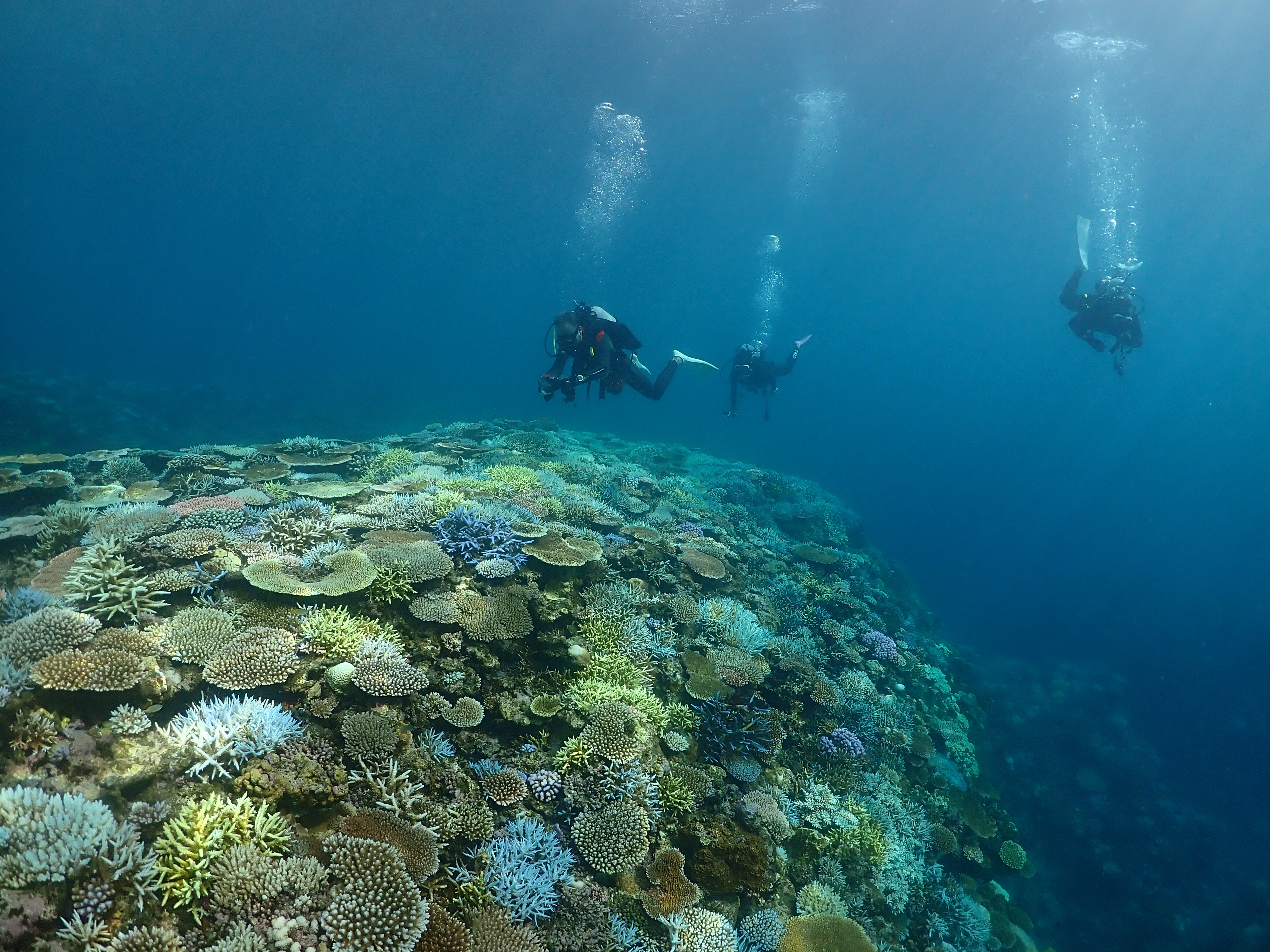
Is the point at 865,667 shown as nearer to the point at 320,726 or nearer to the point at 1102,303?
the point at 320,726

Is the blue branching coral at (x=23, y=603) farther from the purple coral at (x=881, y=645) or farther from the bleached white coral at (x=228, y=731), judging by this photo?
the purple coral at (x=881, y=645)

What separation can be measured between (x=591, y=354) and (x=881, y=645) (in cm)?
943

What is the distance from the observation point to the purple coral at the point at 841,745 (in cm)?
724

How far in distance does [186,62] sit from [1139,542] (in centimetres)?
15383

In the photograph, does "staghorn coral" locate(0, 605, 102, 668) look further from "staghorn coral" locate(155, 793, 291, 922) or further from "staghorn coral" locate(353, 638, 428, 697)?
"staghorn coral" locate(353, 638, 428, 697)

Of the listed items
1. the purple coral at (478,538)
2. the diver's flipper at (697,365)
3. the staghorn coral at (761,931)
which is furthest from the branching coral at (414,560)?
the diver's flipper at (697,365)

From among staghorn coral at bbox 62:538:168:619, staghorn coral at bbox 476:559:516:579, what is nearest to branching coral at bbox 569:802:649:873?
staghorn coral at bbox 476:559:516:579

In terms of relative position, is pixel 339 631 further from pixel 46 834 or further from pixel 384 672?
pixel 46 834

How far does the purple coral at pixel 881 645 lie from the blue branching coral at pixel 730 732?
17.0ft

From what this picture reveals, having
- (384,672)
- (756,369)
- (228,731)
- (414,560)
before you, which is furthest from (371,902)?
(756,369)

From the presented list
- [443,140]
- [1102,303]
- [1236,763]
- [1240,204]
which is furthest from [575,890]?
[1240,204]

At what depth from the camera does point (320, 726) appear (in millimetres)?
3969

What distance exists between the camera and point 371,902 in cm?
286

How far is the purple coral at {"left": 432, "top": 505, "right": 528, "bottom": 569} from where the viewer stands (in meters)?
6.23
